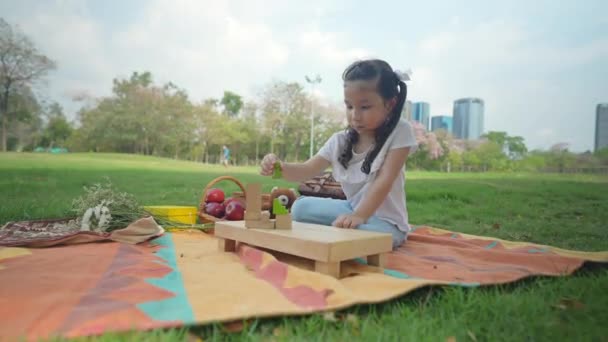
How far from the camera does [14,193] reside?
19.0ft

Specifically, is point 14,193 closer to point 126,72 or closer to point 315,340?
point 315,340

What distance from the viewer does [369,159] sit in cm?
254

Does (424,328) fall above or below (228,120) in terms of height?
below

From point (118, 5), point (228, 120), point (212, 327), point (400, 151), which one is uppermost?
point (118, 5)

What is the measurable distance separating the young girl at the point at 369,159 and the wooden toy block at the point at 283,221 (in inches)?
12.9

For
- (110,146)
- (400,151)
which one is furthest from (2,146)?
(400,151)

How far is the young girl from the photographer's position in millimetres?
2391

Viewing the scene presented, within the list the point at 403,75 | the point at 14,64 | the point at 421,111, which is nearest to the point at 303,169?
the point at 403,75

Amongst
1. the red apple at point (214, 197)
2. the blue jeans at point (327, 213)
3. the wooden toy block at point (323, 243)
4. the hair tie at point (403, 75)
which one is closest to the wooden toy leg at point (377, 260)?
the wooden toy block at point (323, 243)

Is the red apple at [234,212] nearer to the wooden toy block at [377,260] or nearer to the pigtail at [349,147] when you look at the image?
the pigtail at [349,147]

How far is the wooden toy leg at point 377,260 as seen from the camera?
2.05 meters

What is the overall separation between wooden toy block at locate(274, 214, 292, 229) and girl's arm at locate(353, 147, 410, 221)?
0.42 m

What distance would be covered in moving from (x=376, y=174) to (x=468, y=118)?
25474mm

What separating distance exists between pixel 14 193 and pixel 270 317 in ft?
19.6
